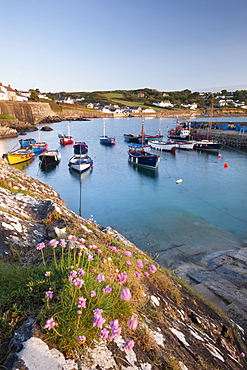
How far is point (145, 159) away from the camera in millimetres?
31438

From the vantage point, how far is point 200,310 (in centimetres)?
394

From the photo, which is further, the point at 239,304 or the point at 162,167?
the point at 162,167

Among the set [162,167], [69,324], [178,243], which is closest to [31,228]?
[69,324]

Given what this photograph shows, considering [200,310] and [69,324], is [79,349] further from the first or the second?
[200,310]

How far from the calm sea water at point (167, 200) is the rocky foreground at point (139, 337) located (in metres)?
6.74

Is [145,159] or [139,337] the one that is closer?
[139,337]

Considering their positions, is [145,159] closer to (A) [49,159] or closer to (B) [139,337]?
(A) [49,159]

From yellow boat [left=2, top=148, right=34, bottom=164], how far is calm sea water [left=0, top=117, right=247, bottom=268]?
4.49 ft

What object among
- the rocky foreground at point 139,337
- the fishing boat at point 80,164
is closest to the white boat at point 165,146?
the fishing boat at point 80,164

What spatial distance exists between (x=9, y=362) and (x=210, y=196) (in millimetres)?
21985

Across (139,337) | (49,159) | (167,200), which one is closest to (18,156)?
(49,159)

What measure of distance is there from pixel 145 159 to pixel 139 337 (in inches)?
1167

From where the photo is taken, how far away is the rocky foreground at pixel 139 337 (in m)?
1.81

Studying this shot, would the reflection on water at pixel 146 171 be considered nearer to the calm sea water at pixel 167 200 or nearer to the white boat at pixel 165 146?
the calm sea water at pixel 167 200
